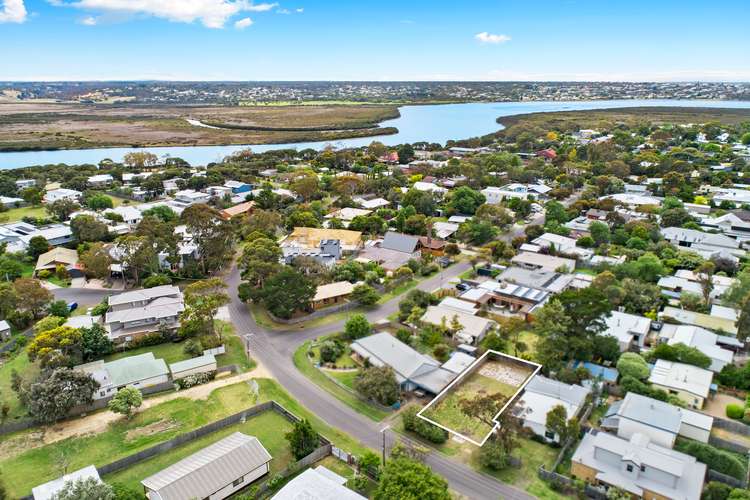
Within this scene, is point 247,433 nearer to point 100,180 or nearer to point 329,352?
point 329,352

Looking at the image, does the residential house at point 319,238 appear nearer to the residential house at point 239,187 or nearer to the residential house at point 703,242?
the residential house at point 239,187

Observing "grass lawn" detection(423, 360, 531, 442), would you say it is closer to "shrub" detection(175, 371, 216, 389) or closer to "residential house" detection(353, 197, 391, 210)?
"shrub" detection(175, 371, 216, 389)

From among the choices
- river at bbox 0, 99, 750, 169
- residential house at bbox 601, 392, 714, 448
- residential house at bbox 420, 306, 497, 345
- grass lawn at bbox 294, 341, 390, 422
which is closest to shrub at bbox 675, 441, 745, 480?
residential house at bbox 601, 392, 714, 448

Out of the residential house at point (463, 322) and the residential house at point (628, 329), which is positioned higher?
the residential house at point (628, 329)

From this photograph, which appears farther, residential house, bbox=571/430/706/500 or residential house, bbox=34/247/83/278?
residential house, bbox=34/247/83/278

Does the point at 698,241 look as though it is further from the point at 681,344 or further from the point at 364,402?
the point at 364,402

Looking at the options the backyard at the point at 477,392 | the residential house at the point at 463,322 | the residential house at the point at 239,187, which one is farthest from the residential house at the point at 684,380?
the residential house at the point at 239,187
